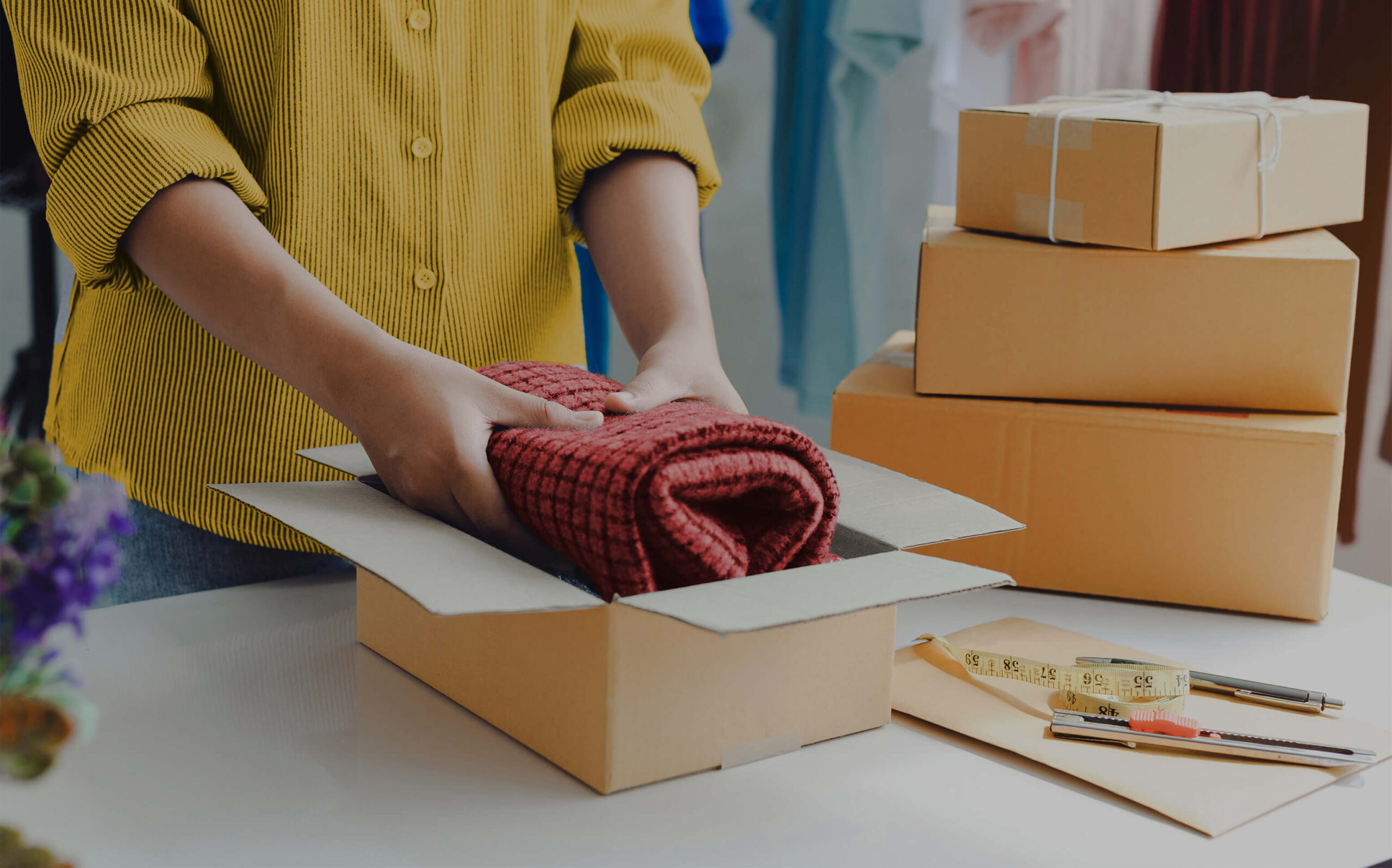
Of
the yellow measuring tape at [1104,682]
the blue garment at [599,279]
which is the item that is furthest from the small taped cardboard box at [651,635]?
the blue garment at [599,279]

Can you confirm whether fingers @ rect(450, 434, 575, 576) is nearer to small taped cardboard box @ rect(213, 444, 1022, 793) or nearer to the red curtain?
small taped cardboard box @ rect(213, 444, 1022, 793)

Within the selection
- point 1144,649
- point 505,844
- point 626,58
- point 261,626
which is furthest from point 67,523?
point 626,58

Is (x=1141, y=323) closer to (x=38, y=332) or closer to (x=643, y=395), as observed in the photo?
(x=643, y=395)

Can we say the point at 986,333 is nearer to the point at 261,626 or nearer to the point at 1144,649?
the point at 1144,649

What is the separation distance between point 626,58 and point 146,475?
0.53m

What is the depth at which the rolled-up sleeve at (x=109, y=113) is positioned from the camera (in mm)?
744

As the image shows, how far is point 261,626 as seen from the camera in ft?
2.52

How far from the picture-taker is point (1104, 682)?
688 mm

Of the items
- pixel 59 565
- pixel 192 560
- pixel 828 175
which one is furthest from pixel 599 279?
pixel 59 565

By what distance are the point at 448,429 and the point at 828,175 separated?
4.61 ft

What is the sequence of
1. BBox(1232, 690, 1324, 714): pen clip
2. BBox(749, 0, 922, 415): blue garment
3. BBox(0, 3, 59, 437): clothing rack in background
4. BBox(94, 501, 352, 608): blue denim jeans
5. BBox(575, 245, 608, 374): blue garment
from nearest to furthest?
BBox(1232, 690, 1324, 714): pen clip, BBox(94, 501, 352, 608): blue denim jeans, BBox(0, 3, 59, 437): clothing rack in background, BBox(575, 245, 608, 374): blue garment, BBox(749, 0, 922, 415): blue garment

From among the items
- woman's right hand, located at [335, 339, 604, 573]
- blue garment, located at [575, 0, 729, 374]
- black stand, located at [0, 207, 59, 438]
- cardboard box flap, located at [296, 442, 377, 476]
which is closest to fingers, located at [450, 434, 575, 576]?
woman's right hand, located at [335, 339, 604, 573]

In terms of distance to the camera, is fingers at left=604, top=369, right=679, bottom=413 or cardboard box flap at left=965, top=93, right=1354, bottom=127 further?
cardboard box flap at left=965, top=93, right=1354, bottom=127

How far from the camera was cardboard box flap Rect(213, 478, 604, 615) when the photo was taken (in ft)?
1.61
